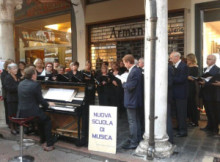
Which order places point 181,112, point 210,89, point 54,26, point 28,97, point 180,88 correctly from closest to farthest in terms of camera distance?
point 28,97 < point 180,88 < point 181,112 < point 210,89 < point 54,26

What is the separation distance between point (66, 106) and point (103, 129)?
98cm

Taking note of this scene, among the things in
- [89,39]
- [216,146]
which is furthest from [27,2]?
[216,146]

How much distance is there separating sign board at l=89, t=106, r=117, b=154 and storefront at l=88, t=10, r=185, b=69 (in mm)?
4731

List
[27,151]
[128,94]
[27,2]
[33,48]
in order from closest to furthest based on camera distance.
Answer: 1. [128,94]
2. [27,151]
3. [27,2]
4. [33,48]

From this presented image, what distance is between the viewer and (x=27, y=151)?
5.22 m

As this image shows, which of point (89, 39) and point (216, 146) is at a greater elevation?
point (89, 39)

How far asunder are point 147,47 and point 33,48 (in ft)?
33.9

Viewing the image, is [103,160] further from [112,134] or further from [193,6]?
[193,6]

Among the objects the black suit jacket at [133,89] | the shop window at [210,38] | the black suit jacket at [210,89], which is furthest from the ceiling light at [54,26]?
the black suit jacket at [210,89]

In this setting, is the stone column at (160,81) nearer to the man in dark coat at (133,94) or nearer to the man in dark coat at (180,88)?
the man in dark coat at (133,94)

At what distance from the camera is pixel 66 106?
517 centimetres

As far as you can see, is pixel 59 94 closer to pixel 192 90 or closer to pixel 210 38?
pixel 192 90

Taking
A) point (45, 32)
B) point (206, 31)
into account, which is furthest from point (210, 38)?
point (45, 32)

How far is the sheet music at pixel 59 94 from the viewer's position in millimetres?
5281
